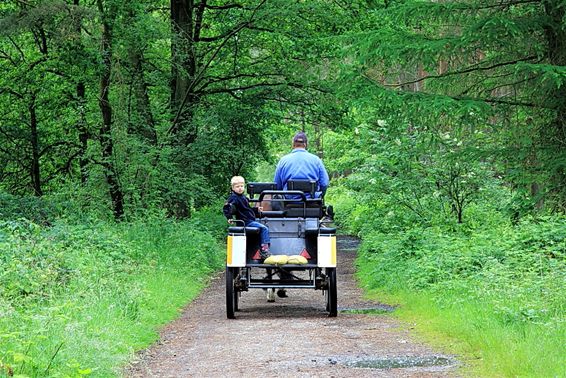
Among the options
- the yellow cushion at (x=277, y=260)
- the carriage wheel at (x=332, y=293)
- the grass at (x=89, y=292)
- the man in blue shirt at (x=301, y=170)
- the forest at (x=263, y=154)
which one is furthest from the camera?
the man in blue shirt at (x=301, y=170)

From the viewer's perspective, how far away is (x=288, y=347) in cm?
824

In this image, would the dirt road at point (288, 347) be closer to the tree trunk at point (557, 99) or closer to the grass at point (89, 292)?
the grass at point (89, 292)

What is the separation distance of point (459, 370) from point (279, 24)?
16.5 metres

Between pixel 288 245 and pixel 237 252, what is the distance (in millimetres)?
764

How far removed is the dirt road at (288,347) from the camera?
7188 mm

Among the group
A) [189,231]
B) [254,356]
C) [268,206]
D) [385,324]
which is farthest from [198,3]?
[254,356]

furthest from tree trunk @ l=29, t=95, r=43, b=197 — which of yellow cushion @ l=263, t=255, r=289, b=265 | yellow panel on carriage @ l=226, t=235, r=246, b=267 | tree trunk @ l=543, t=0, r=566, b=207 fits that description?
tree trunk @ l=543, t=0, r=566, b=207

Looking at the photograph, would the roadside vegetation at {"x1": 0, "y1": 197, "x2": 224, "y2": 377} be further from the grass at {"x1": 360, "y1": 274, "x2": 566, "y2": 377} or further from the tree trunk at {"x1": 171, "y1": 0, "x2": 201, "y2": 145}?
the tree trunk at {"x1": 171, "y1": 0, "x2": 201, "y2": 145}

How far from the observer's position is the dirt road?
719 centimetres

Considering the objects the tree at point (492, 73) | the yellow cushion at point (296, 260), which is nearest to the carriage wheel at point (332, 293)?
the yellow cushion at point (296, 260)

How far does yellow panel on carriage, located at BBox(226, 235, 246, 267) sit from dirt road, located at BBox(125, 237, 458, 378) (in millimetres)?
724

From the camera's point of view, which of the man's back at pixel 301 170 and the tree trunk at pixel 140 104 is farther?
the tree trunk at pixel 140 104

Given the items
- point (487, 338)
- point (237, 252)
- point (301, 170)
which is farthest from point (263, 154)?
point (487, 338)

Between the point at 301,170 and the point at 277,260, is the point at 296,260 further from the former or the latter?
the point at 301,170
